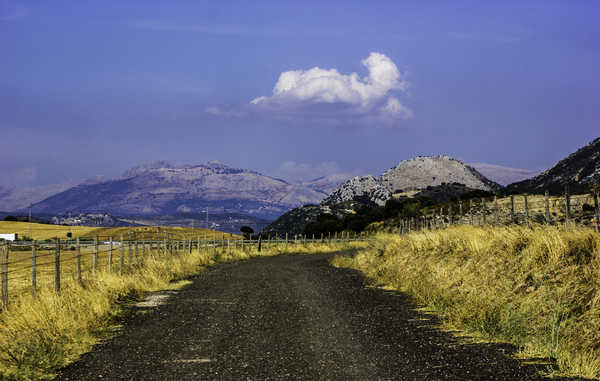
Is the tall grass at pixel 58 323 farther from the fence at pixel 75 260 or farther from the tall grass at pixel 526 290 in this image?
the tall grass at pixel 526 290

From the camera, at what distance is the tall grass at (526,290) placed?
11266 millimetres

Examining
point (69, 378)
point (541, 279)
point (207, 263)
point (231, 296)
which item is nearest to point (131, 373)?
point (69, 378)

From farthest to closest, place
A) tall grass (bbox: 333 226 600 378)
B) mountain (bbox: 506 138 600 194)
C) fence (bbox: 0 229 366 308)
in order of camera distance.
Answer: mountain (bbox: 506 138 600 194) → fence (bbox: 0 229 366 308) → tall grass (bbox: 333 226 600 378)

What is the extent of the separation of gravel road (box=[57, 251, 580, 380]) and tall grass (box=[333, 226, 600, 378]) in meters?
0.73

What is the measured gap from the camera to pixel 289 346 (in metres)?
12.3

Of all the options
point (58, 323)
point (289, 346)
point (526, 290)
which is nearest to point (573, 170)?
point (526, 290)

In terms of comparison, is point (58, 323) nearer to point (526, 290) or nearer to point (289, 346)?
point (289, 346)

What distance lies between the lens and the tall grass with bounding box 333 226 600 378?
11266mm

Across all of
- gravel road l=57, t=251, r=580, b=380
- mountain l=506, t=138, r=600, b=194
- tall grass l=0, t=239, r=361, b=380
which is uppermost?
mountain l=506, t=138, r=600, b=194

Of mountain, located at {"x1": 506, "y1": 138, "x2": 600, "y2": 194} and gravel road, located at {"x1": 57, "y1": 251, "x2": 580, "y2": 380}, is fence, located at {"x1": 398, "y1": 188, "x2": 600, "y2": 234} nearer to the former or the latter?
gravel road, located at {"x1": 57, "y1": 251, "x2": 580, "y2": 380}

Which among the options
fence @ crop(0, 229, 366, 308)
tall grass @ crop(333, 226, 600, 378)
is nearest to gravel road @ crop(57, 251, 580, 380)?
tall grass @ crop(333, 226, 600, 378)

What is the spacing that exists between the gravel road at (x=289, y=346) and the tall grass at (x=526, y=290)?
735 mm

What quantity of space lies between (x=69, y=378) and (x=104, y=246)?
212 ft

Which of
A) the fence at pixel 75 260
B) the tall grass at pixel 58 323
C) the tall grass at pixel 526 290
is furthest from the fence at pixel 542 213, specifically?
the fence at pixel 75 260
